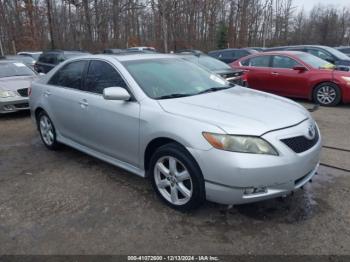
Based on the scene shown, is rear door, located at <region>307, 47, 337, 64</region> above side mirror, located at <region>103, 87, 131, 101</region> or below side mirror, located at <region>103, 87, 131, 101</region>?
below

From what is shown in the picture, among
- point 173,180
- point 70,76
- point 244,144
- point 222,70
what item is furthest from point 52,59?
point 244,144

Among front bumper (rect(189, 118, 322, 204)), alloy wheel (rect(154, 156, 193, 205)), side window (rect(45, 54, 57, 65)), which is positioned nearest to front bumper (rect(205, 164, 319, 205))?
front bumper (rect(189, 118, 322, 204))

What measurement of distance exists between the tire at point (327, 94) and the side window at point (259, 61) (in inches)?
67.3

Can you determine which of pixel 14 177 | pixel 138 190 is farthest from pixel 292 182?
pixel 14 177

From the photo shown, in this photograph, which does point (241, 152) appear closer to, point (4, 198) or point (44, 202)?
point (44, 202)

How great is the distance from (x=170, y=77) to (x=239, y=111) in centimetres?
111

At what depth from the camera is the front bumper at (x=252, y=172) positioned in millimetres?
2865

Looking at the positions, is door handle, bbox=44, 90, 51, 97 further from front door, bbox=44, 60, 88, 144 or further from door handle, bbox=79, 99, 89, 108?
door handle, bbox=79, 99, 89, 108

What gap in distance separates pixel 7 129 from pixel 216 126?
5.78 m

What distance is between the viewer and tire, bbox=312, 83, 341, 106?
8359 millimetres

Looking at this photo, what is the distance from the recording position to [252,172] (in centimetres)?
286

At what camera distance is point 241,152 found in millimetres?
2889

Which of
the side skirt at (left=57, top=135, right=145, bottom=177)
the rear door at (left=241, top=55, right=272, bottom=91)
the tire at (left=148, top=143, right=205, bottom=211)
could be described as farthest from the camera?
the rear door at (left=241, top=55, right=272, bottom=91)

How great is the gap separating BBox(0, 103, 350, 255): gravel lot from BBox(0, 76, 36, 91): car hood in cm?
424
